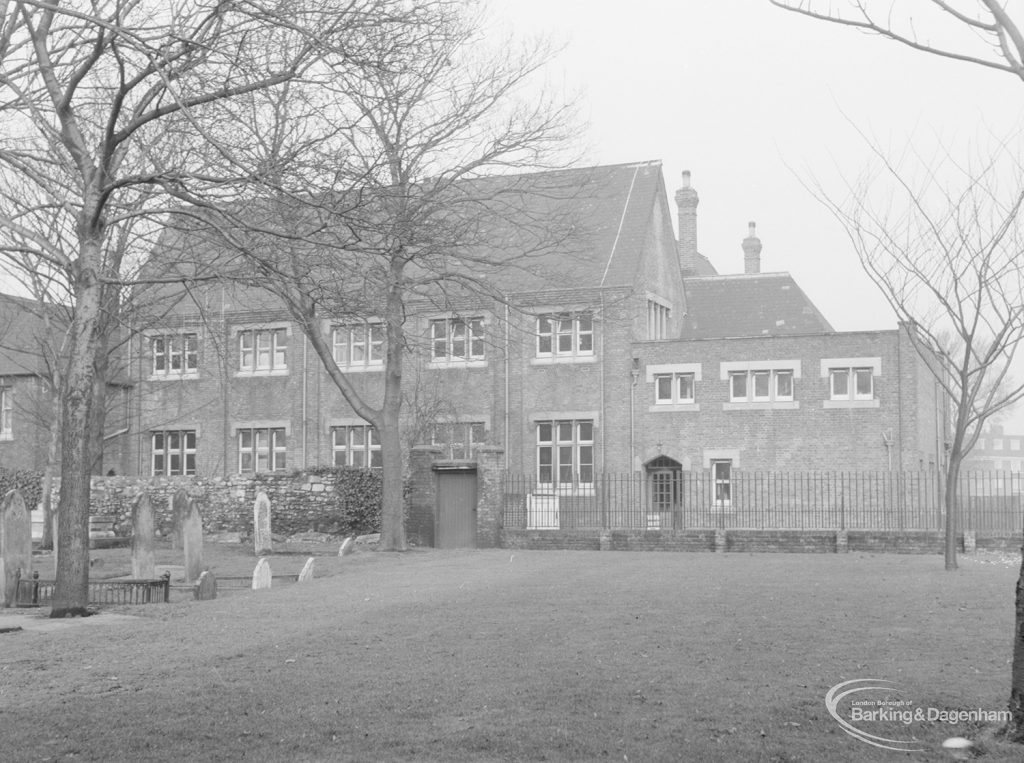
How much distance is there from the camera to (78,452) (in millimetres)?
15023

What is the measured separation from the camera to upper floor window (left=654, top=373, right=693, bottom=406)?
1570 inches

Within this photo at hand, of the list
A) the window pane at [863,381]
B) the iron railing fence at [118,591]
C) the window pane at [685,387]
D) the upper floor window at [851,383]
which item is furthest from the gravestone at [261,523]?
the window pane at [863,381]

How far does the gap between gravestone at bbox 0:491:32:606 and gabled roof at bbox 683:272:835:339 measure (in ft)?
98.1

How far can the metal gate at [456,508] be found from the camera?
3278 cm

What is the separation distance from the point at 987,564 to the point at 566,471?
18.4m

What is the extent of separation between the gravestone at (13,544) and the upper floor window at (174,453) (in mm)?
27651

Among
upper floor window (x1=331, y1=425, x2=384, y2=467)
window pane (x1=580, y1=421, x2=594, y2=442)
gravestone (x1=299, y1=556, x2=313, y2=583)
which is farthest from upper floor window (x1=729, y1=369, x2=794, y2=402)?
gravestone (x1=299, y1=556, x2=313, y2=583)

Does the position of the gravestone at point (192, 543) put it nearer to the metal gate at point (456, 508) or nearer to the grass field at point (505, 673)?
the grass field at point (505, 673)

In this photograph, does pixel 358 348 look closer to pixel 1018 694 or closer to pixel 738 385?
pixel 738 385

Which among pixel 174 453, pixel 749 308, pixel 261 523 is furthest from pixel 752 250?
pixel 261 523

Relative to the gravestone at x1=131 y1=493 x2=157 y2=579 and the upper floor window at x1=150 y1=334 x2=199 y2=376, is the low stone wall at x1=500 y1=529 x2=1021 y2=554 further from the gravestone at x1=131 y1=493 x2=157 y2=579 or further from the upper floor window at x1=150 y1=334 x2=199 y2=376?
the upper floor window at x1=150 y1=334 x2=199 y2=376

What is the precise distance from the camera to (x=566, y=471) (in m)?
41.1

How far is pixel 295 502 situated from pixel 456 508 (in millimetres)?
5854

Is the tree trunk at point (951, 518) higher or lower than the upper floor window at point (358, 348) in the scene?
lower
